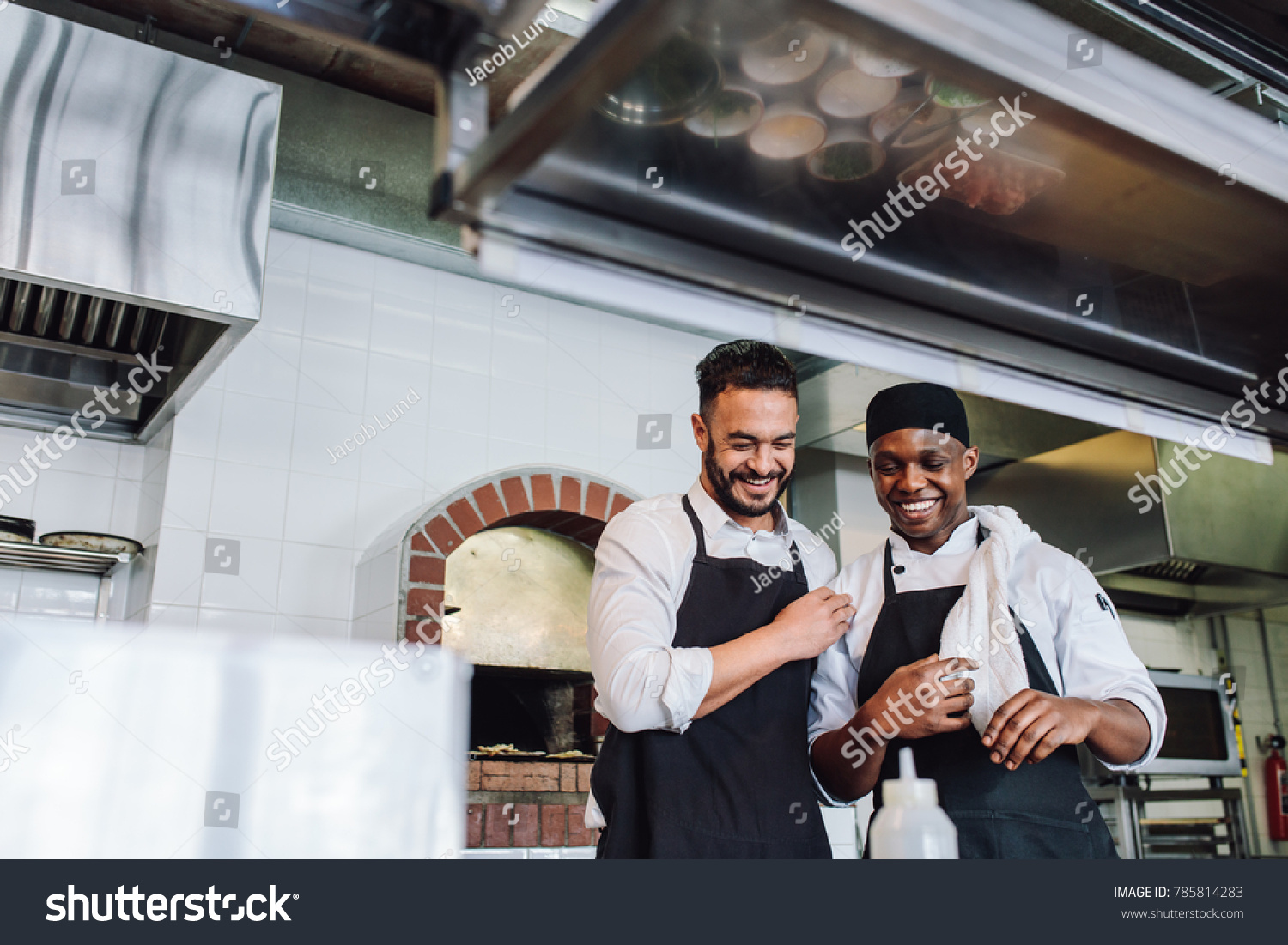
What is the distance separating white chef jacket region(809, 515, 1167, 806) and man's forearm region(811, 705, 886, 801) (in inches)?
1.7

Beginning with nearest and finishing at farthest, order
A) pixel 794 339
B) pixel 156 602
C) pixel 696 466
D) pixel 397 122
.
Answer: pixel 794 339 < pixel 397 122 < pixel 156 602 < pixel 696 466

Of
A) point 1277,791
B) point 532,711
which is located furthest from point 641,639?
point 1277,791

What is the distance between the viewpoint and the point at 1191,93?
0.94m

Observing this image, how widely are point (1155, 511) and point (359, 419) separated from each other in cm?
302

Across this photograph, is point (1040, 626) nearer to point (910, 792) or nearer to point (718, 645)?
point (718, 645)

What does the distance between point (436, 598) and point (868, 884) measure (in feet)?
8.09

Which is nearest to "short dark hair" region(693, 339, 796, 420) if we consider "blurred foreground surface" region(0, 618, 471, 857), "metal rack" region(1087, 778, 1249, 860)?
"blurred foreground surface" region(0, 618, 471, 857)

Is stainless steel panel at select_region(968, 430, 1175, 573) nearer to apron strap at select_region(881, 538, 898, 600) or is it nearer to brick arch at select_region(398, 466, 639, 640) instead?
brick arch at select_region(398, 466, 639, 640)

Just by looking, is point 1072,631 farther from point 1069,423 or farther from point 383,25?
point 1069,423

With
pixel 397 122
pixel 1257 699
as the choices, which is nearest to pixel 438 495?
pixel 397 122

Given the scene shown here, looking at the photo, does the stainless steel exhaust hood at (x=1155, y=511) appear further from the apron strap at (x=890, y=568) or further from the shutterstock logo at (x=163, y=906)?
the shutterstock logo at (x=163, y=906)

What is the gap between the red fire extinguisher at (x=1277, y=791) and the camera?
4688mm

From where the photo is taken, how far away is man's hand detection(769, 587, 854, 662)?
1.31 metres

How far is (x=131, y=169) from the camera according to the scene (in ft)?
6.89
